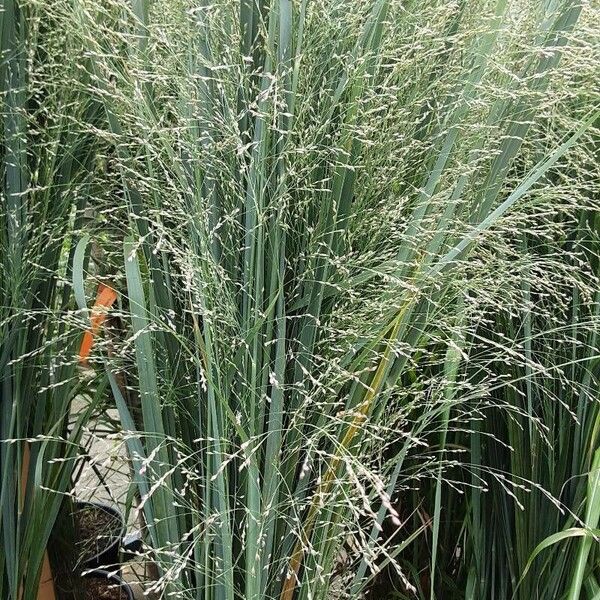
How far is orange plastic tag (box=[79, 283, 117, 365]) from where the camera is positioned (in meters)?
0.75

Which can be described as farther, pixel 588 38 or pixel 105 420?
pixel 105 420

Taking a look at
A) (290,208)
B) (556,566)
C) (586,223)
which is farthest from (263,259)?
(556,566)

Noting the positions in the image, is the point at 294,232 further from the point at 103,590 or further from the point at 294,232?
the point at 103,590

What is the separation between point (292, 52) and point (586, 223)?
455mm

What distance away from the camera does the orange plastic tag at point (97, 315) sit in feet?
2.45

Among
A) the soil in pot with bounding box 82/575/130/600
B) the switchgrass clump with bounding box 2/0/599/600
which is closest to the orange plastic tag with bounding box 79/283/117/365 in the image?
the switchgrass clump with bounding box 2/0/599/600

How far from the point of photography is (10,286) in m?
0.84

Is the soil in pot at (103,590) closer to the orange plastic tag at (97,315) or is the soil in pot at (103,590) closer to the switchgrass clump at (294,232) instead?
the orange plastic tag at (97,315)

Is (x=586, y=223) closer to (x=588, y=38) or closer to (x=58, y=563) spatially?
(x=588, y=38)

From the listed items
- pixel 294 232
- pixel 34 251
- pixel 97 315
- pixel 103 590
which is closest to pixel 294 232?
pixel 294 232

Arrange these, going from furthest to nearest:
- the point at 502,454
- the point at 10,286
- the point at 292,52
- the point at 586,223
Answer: the point at 502,454 < the point at 586,223 < the point at 10,286 < the point at 292,52

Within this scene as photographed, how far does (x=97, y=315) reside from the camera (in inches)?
30.4

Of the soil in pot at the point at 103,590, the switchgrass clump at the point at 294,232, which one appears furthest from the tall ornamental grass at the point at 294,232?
the soil in pot at the point at 103,590

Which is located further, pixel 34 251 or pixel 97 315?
pixel 34 251
